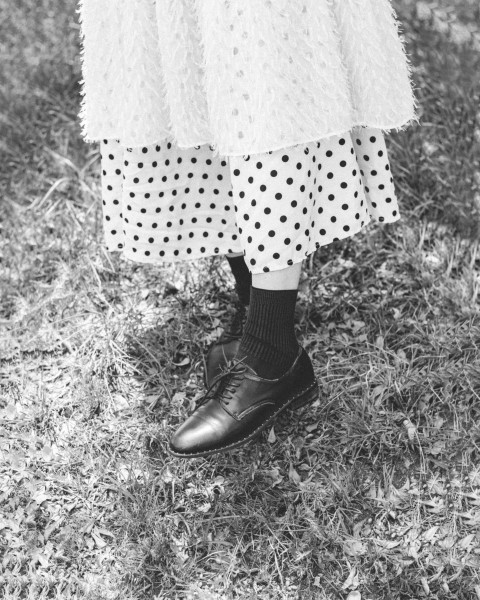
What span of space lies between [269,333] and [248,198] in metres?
0.37

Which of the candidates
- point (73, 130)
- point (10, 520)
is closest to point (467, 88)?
point (73, 130)

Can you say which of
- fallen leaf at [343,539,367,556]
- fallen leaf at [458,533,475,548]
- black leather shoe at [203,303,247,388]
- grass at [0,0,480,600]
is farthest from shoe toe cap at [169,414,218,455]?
fallen leaf at [458,533,475,548]

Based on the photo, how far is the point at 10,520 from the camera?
1.76 metres

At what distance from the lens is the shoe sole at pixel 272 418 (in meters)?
1.70

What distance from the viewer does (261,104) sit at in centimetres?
139

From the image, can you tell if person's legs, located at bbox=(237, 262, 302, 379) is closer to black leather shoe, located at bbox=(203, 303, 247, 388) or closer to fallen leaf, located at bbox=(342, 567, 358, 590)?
black leather shoe, located at bbox=(203, 303, 247, 388)

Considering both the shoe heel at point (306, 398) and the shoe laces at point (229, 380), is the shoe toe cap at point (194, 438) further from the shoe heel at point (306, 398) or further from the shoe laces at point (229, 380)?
the shoe heel at point (306, 398)

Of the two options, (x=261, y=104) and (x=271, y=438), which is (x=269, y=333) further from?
(x=261, y=104)

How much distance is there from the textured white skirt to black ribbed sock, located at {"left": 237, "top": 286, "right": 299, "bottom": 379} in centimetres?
39

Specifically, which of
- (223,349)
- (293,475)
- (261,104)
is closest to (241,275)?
(223,349)

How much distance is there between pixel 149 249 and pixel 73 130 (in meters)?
1.49

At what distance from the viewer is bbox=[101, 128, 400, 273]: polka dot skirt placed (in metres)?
1.52

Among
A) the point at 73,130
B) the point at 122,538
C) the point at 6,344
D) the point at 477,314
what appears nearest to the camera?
the point at 122,538

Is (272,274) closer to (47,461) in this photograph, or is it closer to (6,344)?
(47,461)
